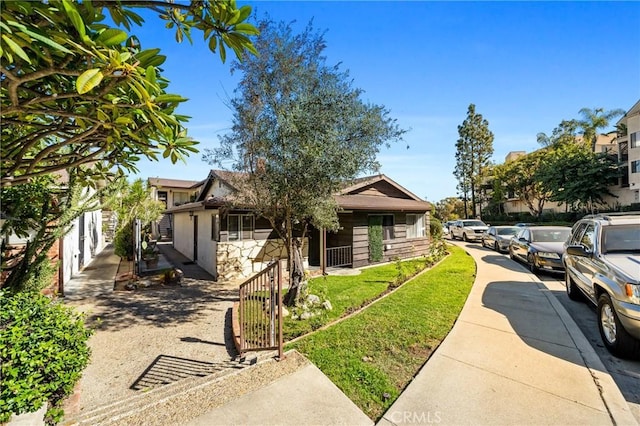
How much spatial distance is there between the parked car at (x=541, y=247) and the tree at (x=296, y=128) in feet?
23.6

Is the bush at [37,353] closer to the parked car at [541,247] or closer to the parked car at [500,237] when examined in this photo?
the parked car at [541,247]

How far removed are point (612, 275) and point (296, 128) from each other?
5.74 meters

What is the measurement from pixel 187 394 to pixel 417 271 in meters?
8.62

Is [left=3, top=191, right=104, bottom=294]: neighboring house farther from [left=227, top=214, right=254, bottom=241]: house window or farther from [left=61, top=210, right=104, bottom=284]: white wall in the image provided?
[left=227, top=214, right=254, bottom=241]: house window

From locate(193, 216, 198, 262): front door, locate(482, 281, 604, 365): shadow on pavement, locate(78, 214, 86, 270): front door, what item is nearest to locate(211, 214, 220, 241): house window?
locate(193, 216, 198, 262): front door

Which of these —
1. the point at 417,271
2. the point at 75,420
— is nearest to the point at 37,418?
the point at 75,420

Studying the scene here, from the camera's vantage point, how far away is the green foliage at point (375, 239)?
41.1 ft

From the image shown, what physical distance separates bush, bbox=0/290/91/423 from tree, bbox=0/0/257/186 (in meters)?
1.44

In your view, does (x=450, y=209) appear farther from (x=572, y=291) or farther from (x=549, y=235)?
(x=572, y=291)

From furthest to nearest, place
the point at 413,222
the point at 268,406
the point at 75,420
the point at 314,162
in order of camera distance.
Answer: the point at 413,222 → the point at 314,162 → the point at 268,406 → the point at 75,420

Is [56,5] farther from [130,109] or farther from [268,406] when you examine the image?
[268,406]

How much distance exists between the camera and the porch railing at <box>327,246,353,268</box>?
469 inches

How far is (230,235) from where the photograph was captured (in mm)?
9961

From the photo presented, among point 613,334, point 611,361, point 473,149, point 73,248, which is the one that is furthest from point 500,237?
point 473,149
